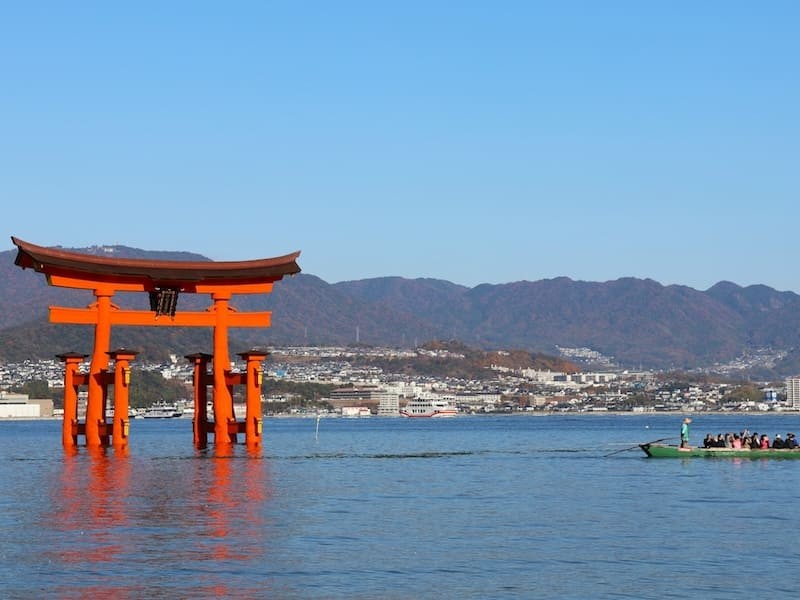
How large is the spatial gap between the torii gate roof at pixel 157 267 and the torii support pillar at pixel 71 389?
492cm

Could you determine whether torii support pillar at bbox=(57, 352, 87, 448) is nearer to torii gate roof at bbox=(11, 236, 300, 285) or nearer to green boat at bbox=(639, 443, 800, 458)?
torii gate roof at bbox=(11, 236, 300, 285)

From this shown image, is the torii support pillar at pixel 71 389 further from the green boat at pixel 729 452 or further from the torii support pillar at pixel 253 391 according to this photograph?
the green boat at pixel 729 452

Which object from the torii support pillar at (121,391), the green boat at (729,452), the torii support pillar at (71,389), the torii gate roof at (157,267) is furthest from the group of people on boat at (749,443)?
the torii support pillar at (71,389)

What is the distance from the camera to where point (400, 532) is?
113 ft

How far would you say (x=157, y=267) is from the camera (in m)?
67.8

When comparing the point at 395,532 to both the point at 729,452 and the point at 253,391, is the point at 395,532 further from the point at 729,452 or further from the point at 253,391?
the point at 253,391

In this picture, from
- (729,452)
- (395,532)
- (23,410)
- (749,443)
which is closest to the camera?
(395,532)

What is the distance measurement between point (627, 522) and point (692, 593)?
1097 centimetres

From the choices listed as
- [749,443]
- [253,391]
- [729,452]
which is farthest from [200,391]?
[749,443]

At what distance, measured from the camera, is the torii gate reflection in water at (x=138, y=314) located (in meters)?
66.5

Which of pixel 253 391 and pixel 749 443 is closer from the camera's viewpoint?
pixel 749 443

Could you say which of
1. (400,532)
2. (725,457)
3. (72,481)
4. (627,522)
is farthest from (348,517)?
(725,457)

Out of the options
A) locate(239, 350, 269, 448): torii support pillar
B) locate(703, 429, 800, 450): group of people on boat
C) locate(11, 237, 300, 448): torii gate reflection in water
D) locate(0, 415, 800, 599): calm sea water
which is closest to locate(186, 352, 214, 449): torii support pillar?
locate(11, 237, 300, 448): torii gate reflection in water

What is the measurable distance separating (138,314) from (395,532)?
37.4m
